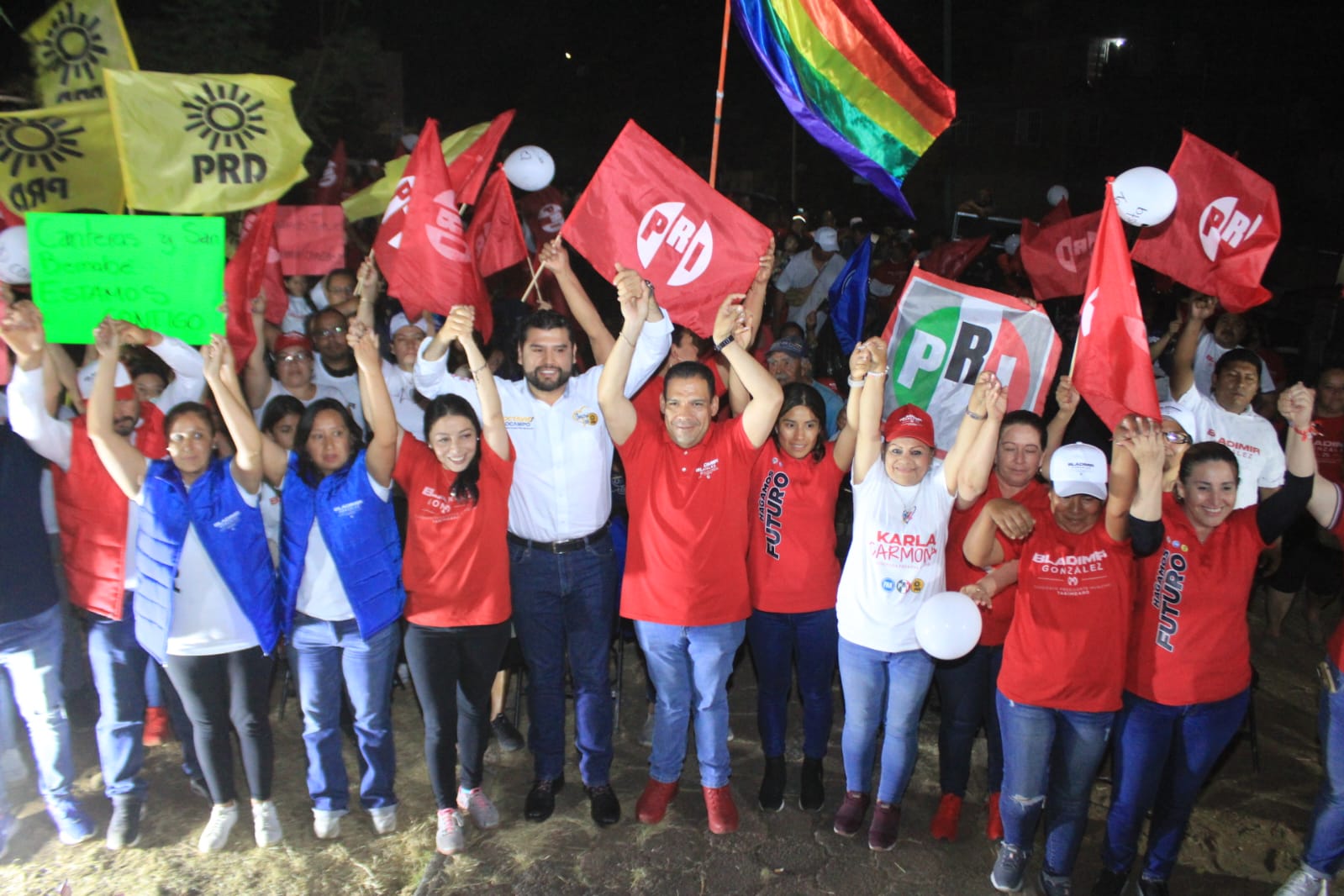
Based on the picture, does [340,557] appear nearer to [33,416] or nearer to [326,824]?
[326,824]

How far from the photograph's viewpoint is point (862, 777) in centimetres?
482

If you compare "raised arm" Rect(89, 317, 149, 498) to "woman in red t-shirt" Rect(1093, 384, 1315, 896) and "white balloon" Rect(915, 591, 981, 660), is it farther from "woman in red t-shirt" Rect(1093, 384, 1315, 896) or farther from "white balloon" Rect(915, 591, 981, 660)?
"woman in red t-shirt" Rect(1093, 384, 1315, 896)

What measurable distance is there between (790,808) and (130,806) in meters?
3.05

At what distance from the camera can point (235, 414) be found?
433cm

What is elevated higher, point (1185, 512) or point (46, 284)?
point (46, 284)

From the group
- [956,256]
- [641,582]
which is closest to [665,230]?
[641,582]

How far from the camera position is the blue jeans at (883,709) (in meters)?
4.57

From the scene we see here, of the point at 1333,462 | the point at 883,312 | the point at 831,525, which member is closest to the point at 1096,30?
the point at 883,312

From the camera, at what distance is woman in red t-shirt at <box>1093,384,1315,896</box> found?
3994 millimetres

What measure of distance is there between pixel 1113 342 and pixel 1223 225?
7.98 ft

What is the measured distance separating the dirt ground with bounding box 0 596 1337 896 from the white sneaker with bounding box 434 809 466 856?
48 millimetres

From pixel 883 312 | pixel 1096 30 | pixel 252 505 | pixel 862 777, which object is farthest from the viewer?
pixel 1096 30

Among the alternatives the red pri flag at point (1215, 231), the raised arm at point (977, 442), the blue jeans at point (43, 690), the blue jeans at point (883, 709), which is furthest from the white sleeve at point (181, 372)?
the red pri flag at point (1215, 231)

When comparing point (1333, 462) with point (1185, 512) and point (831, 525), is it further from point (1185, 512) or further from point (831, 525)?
point (831, 525)
